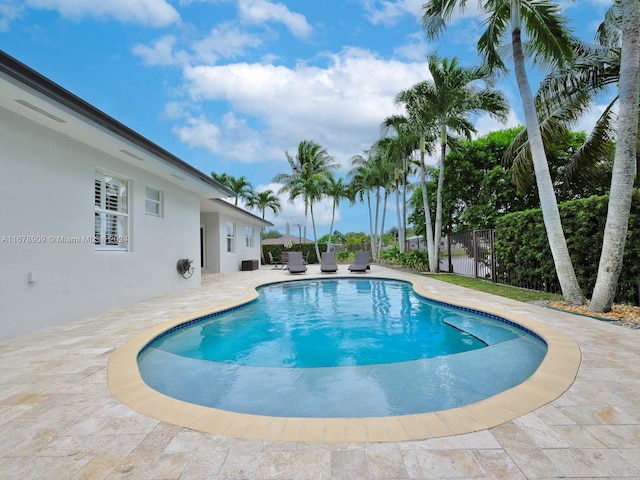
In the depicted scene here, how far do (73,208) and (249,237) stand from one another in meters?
15.1

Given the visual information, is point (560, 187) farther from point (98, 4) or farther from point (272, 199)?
point (272, 199)

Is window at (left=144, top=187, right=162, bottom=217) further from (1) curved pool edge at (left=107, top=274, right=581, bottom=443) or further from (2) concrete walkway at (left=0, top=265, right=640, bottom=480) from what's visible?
(1) curved pool edge at (left=107, top=274, right=581, bottom=443)

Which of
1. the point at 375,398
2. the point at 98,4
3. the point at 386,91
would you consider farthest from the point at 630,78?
the point at 98,4

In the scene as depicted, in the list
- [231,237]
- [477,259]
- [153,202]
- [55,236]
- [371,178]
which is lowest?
[477,259]

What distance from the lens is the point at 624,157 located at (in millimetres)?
5402

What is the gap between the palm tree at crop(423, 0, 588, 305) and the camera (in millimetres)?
6395

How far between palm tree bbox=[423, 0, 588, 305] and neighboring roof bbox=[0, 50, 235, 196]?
8.32m

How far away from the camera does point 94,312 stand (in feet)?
21.0

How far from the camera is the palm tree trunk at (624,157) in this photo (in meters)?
5.37

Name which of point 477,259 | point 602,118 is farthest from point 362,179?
point 602,118

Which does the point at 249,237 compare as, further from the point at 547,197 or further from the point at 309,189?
the point at 547,197

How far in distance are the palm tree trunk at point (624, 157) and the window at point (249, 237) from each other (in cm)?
1782

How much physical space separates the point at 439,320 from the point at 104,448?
5.98 meters

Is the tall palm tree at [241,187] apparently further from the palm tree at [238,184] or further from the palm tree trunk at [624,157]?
the palm tree trunk at [624,157]
